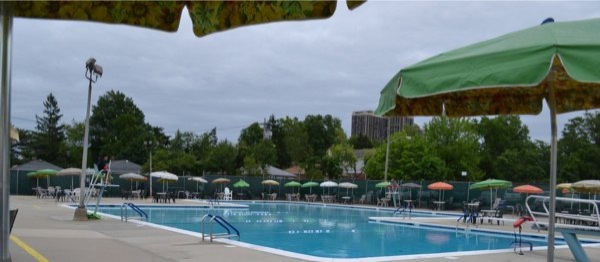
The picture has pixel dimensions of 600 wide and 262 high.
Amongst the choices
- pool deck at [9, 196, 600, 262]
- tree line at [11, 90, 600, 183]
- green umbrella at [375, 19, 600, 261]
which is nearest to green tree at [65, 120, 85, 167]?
tree line at [11, 90, 600, 183]

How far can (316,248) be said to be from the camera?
630 inches

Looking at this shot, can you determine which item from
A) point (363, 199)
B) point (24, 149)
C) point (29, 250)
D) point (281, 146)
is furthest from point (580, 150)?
point (24, 149)

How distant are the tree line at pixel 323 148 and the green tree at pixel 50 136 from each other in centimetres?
13

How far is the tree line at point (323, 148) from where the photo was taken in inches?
2263

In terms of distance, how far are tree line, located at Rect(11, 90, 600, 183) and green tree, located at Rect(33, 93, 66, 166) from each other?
0.13 metres

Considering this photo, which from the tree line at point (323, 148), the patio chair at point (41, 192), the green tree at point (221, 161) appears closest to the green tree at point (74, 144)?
the tree line at point (323, 148)

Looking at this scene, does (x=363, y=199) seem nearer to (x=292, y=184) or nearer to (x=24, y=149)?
(x=292, y=184)

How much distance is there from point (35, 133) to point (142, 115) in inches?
571

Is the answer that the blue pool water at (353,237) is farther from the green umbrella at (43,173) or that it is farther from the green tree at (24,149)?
the green tree at (24,149)

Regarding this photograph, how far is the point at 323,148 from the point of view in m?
84.4

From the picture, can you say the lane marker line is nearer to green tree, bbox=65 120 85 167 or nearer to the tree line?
the tree line

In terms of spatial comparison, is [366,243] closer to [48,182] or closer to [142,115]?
[48,182]

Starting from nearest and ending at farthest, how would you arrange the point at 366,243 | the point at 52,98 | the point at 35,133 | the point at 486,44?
the point at 486,44
the point at 366,243
the point at 35,133
the point at 52,98

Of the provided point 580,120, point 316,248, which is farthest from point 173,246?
point 580,120
